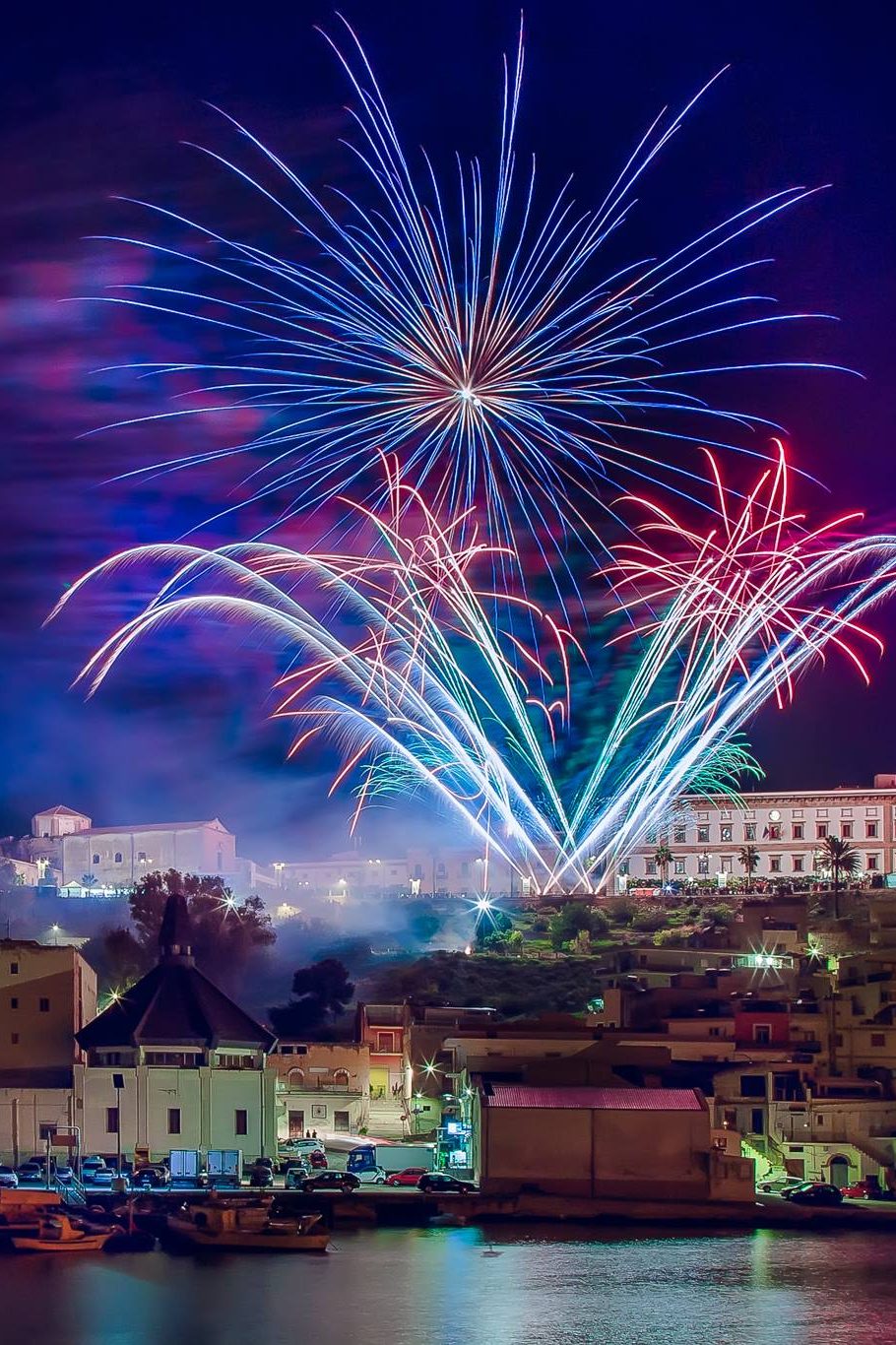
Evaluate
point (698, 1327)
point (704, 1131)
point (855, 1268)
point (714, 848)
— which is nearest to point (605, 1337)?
point (698, 1327)

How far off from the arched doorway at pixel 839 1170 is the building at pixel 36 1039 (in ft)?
54.4

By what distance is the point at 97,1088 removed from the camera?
48.8m

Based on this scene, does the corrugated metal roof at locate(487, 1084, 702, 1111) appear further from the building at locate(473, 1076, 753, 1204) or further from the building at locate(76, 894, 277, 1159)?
the building at locate(76, 894, 277, 1159)

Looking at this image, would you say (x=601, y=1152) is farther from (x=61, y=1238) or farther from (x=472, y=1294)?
(x=61, y=1238)

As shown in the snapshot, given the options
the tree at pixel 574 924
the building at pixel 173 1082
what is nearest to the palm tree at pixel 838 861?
the tree at pixel 574 924

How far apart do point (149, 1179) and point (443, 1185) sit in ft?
19.6

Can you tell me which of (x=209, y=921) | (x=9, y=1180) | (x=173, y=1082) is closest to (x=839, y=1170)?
(x=173, y=1082)

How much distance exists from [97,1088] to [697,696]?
20152mm

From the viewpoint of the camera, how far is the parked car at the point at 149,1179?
4488 centimetres

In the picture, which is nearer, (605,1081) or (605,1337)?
(605,1337)

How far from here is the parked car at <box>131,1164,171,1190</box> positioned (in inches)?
1767

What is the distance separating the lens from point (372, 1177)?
156 feet

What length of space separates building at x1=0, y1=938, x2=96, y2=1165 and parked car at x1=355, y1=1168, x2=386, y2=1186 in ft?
20.9

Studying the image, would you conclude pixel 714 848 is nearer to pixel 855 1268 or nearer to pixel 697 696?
pixel 697 696
